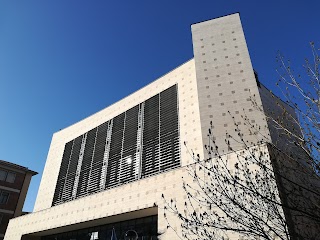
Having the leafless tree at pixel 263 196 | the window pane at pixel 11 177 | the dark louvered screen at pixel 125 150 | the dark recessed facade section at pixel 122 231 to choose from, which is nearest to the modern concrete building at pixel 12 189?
the window pane at pixel 11 177

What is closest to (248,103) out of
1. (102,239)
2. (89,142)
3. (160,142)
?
(160,142)

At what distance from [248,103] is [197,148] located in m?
3.68

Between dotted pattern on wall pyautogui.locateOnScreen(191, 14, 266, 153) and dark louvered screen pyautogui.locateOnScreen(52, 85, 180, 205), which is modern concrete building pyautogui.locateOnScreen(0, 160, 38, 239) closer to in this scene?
dark louvered screen pyautogui.locateOnScreen(52, 85, 180, 205)

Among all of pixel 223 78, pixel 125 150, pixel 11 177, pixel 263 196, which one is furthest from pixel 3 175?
pixel 263 196

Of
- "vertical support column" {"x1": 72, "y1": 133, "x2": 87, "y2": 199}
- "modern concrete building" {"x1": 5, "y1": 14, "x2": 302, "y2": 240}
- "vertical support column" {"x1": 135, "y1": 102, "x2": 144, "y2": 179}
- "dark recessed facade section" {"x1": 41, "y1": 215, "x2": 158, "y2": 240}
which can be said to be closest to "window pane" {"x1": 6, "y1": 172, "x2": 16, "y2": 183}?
"modern concrete building" {"x1": 5, "y1": 14, "x2": 302, "y2": 240}

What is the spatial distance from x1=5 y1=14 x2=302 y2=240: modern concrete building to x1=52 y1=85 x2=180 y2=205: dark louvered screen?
0.22ft

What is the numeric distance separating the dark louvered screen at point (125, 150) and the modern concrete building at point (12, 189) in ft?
51.4

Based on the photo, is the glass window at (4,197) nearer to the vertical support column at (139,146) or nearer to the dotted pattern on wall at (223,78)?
the vertical support column at (139,146)

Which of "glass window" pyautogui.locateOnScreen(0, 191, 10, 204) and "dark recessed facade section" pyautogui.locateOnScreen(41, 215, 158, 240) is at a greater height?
"glass window" pyautogui.locateOnScreen(0, 191, 10, 204)

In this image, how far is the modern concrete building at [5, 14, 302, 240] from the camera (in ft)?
45.1

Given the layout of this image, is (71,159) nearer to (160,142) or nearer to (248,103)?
(160,142)

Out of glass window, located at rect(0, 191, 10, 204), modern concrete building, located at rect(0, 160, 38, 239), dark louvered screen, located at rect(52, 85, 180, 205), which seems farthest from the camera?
glass window, located at rect(0, 191, 10, 204)

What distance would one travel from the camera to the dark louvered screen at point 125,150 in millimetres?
16109

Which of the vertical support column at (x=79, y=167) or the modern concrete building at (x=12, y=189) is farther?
the modern concrete building at (x=12, y=189)
